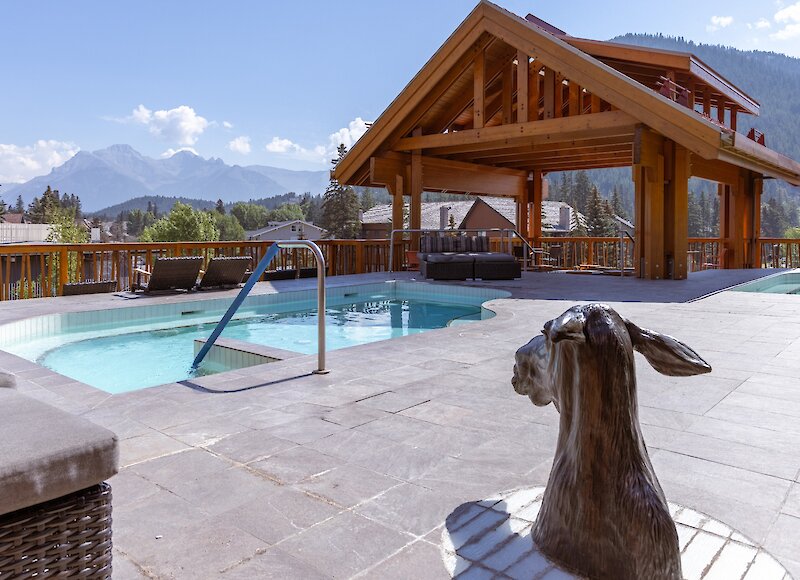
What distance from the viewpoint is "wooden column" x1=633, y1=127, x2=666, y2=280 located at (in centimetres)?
1076

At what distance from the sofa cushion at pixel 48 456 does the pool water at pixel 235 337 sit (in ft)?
13.7

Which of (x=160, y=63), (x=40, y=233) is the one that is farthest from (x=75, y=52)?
(x=40, y=233)

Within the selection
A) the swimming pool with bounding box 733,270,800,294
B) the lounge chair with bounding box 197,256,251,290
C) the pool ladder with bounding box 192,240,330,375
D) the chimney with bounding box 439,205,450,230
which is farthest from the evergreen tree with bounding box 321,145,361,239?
the pool ladder with bounding box 192,240,330,375

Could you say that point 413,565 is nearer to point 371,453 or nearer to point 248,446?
point 371,453

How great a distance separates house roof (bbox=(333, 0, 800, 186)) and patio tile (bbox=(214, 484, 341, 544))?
378 inches

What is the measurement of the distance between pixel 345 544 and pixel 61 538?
33.7 inches

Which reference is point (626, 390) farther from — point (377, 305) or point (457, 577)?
point (377, 305)

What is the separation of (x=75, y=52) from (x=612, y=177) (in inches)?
4870

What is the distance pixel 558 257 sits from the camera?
16.2 metres

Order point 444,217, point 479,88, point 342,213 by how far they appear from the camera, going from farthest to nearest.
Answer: point 342,213 → point 444,217 → point 479,88

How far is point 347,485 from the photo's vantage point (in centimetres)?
232

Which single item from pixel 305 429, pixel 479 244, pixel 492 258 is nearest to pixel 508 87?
pixel 479 244

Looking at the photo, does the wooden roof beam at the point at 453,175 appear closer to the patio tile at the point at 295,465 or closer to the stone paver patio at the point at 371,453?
the stone paver patio at the point at 371,453

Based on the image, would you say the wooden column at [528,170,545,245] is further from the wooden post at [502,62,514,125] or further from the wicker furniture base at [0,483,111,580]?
the wicker furniture base at [0,483,111,580]
